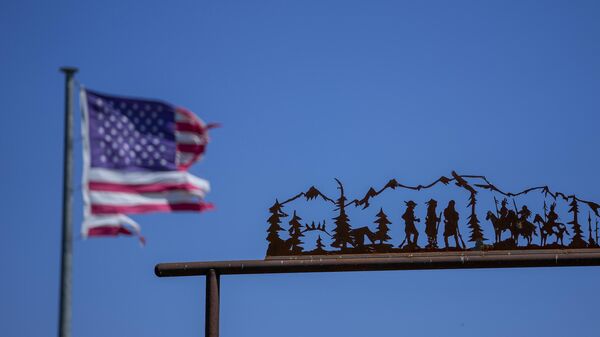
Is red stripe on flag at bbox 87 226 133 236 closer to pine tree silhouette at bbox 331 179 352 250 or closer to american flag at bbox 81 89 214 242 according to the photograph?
american flag at bbox 81 89 214 242

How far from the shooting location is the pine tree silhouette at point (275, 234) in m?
25.9

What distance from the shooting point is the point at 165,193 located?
15.7 meters

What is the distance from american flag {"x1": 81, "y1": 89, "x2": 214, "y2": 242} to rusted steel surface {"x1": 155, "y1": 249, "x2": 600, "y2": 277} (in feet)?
32.0

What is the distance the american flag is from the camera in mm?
15188

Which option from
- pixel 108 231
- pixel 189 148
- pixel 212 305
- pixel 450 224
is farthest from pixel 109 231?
pixel 450 224

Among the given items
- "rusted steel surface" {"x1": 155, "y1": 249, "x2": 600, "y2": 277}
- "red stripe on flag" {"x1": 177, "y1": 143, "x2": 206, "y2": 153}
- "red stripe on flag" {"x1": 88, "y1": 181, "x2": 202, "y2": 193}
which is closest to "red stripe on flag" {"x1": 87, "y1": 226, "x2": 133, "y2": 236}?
"red stripe on flag" {"x1": 88, "y1": 181, "x2": 202, "y2": 193}

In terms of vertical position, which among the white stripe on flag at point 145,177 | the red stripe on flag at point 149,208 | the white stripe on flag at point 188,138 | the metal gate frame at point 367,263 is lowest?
the metal gate frame at point 367,263

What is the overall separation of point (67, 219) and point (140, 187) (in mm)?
1084

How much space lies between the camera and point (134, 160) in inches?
611

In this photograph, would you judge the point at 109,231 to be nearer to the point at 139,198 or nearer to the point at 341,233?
the point at 139,198

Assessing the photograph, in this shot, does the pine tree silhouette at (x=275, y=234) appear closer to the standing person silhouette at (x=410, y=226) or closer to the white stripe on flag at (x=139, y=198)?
the standing person silhouette at (x=410, y=226)

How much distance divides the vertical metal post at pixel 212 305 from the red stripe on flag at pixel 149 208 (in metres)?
9.66

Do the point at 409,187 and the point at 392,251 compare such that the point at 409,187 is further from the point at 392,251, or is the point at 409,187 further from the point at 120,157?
the point at 120,157

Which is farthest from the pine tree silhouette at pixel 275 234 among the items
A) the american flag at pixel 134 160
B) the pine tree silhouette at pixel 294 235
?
the american flag at pixel 134 160
